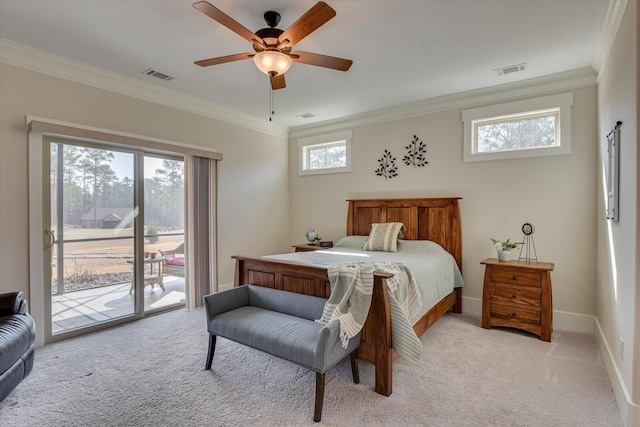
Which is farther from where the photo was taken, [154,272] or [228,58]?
[154,272]

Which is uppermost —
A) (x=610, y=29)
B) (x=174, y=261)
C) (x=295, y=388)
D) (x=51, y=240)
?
(x=610, y=29)

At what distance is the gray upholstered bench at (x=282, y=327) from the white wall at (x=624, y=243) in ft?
5.43

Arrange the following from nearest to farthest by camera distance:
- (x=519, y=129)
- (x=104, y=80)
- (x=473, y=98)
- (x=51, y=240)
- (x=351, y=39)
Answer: (x=351, y=39)
(x=51, y=240)
(x=104, y=80)
(x=519, y=129)
(x=473, y=98)

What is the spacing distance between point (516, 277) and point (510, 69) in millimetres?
2212

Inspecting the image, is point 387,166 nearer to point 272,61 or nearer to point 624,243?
point 272,61

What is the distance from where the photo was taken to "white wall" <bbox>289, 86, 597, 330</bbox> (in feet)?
11.0

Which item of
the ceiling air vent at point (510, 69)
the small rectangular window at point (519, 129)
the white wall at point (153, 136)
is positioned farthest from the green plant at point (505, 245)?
the white wall at point (153, 136)

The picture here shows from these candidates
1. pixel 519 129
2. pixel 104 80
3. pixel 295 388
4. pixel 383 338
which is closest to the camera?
pixel 383 338

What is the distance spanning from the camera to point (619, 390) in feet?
6.84

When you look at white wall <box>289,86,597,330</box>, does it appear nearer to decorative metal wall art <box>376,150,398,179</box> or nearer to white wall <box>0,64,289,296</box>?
decorative metal wall art <box>376,150,398,179</box>

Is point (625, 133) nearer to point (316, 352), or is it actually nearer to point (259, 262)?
point (316, 352)

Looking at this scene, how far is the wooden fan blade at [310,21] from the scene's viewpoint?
72.7 inches

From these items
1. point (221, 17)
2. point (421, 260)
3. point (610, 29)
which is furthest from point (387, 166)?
point (221, 17)

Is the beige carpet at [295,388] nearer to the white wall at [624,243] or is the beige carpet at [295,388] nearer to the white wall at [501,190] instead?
the white wall at [624,243]
